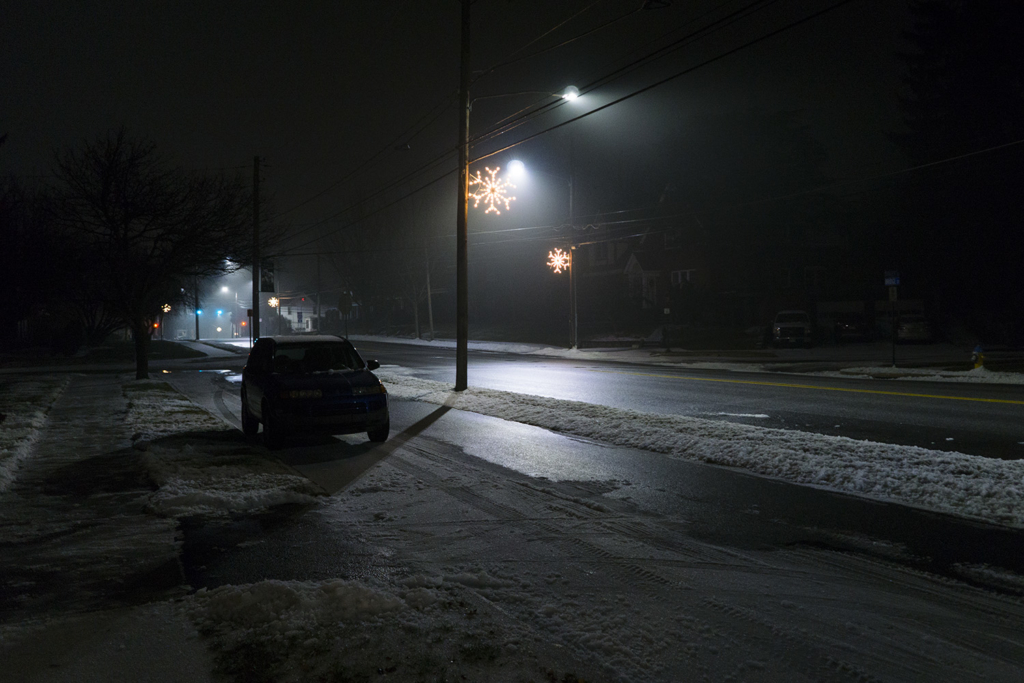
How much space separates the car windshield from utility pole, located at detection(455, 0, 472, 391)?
19.7 feet

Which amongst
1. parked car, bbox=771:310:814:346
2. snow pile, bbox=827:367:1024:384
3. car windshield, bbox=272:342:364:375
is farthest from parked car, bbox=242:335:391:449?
parked car, bbox=771:310:814:346

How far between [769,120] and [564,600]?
2272 inches

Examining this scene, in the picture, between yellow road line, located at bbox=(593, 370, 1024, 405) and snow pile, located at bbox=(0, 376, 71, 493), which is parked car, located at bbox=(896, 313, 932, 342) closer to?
yellow road line, located at bbox=(593, 370, 1024, 405)

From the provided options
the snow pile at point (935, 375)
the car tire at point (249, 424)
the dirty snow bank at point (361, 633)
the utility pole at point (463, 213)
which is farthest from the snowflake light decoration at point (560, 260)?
the dirty snow bank at point (361, 633)

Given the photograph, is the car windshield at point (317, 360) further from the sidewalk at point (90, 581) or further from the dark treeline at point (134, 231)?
the dark treeline at point (134, 231)

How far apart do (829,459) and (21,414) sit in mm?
14564

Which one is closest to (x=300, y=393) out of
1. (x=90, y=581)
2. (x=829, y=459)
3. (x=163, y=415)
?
(x=163, y=415)

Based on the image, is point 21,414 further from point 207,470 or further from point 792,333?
Result: point 792,333

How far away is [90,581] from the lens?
5117 millimetres

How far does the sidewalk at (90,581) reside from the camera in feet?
12.6

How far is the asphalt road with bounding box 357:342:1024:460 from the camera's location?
11.2 m

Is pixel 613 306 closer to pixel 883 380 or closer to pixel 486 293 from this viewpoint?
pixel 486 293

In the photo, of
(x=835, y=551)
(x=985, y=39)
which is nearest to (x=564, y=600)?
(x=835, y=551)

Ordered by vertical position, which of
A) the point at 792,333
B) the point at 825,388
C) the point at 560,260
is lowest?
the point at 825,388
